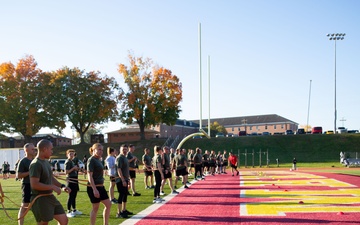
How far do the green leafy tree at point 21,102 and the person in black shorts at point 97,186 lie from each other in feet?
179

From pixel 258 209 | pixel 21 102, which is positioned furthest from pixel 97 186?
pixel 21 102

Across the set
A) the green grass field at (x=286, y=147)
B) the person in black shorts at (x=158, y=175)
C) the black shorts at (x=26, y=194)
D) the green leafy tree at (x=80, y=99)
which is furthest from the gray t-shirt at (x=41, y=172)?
the green leafy tree at (x=80, y=99)

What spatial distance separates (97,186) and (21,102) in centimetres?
5573

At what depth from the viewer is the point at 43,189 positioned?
6922mm

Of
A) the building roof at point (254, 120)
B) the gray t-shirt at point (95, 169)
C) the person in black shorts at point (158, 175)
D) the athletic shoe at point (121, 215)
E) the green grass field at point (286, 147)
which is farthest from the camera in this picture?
the building roof at point (254, 120)

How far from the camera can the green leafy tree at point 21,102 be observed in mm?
60688

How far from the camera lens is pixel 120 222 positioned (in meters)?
10.9

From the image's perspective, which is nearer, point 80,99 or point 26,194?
point 26,194

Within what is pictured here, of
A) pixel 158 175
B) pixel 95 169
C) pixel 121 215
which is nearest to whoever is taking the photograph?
pixel 95 169

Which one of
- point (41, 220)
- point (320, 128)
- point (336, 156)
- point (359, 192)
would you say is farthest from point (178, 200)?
point (320, 128)

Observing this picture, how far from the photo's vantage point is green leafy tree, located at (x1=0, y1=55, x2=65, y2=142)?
60.7m

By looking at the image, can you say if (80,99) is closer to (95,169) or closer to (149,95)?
(149,95)

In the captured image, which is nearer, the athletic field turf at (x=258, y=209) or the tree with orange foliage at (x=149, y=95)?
Result: the athletic field turf at (x=258, y=209)

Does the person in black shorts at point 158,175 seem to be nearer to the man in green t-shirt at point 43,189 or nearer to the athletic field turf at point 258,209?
the athletic field turf at point 258,209
